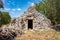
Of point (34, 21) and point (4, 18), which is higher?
point (4, 18)

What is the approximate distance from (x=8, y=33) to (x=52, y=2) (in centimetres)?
1495

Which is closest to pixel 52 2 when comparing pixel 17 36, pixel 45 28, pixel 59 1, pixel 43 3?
pixel 59 1

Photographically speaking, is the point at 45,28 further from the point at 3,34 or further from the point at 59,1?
the point at 3,34

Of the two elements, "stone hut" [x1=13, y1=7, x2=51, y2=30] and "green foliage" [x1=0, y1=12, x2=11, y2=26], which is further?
"green foliage" [x1=0, y1=12, x2=11, y2=26]

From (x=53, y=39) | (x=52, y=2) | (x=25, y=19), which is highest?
(x=52, y=2)

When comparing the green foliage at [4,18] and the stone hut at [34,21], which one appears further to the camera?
the green foliage at [4,18]

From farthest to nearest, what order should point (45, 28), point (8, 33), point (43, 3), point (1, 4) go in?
point (43, 3) < point (45, 28) < point (8, 33) < point (1, 4)

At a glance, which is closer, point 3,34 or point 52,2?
point 3,34

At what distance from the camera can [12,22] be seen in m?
36.8

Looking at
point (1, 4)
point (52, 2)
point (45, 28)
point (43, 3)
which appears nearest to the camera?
point (1, 4)

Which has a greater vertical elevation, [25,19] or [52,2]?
[52,2]

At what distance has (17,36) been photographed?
2642cm

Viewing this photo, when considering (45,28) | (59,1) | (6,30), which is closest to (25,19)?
(45,28)

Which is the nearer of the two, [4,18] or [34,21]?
[34,21]
